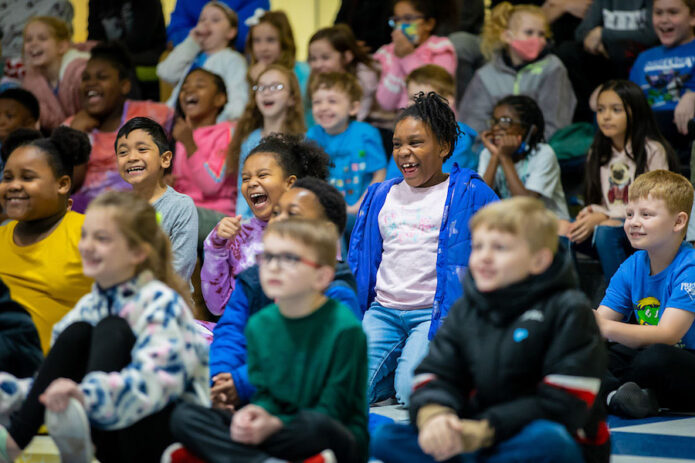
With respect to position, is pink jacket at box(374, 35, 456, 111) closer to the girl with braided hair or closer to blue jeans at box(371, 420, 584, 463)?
the girl with braided hair

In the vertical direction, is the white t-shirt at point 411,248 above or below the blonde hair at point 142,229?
below

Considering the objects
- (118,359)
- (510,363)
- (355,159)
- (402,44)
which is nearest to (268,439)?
(118,359)

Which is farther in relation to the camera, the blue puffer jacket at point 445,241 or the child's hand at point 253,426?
the blue puffer jacket at point 445,241

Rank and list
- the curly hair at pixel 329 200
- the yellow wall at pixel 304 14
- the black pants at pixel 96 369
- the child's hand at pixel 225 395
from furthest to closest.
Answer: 1. the yellow wall at pixel 304 14
2. the curly hair at pixel 329 200
3. the child's hand at pixel 225 395
4. the black pants at pixel 96 369

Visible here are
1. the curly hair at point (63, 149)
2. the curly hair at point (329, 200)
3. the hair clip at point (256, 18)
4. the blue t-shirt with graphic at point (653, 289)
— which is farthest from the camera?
the hair clip at point (256, 18)

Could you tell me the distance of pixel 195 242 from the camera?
3.58 meters

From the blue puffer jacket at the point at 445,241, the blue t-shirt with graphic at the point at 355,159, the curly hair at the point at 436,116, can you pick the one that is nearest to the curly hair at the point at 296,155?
the blue puffer jacket at the point at 445,241

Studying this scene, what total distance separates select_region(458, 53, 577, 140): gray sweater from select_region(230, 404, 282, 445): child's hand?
3.19m

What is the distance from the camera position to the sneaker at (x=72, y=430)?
80.9 inches

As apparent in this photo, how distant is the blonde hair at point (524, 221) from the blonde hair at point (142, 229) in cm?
79

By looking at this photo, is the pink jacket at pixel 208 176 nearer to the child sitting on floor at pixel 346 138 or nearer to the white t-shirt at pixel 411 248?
the child sitting on floor at pixel 346 138

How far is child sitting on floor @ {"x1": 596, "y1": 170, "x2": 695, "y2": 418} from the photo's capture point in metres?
3.06

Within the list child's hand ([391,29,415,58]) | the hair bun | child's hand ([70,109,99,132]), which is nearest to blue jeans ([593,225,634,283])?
child's hand ([391,29,415,58])

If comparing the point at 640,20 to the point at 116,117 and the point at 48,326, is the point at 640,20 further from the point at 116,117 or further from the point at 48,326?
the point at 48,326
